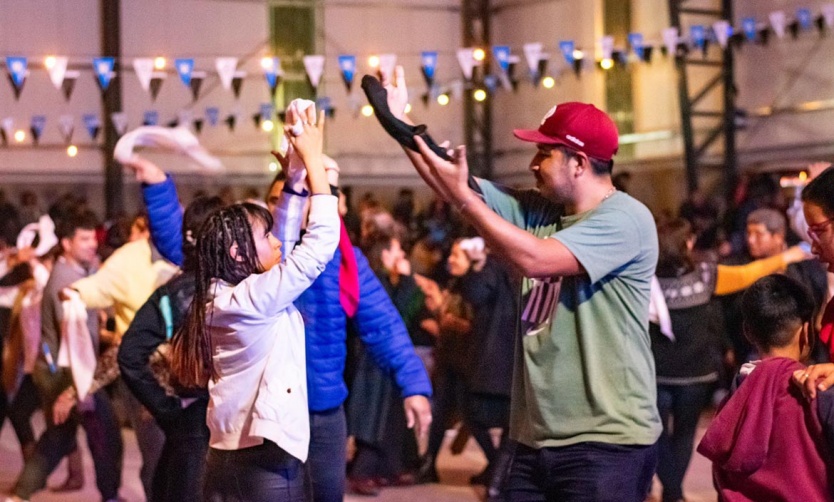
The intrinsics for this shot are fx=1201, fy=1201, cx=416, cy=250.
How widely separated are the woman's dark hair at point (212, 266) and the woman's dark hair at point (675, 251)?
391 centimetres

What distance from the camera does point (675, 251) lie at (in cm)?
708

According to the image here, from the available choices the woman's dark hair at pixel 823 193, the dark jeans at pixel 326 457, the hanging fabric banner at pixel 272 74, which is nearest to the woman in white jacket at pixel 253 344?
the dark jeans at pixel 326 457

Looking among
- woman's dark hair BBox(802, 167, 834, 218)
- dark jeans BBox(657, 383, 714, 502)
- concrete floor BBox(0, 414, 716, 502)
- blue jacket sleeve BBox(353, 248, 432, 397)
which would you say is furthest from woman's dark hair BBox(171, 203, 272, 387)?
concrete floor BBox(0, 414, 716, 502)

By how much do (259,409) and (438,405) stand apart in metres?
5.21

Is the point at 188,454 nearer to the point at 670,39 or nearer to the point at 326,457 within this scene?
the point at 326,457

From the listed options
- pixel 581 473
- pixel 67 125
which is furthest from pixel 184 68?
pixel 581 473

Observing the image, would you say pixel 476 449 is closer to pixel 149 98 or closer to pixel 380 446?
pixel 380 446

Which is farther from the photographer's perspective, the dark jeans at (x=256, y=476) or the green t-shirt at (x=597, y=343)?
the dark jeans at (x=256, y=476)

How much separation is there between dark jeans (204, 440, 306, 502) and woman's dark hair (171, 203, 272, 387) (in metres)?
0.26

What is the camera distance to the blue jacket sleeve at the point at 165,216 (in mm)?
5094

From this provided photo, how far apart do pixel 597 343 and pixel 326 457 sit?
4.04ft

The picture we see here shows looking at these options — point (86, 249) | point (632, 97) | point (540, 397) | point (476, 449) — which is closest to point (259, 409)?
point (540, 397)

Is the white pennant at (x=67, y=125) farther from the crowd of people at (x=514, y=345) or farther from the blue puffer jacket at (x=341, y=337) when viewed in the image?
the blue puffer jacket at (x=341, y=337)

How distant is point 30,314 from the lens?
810 centimetres
